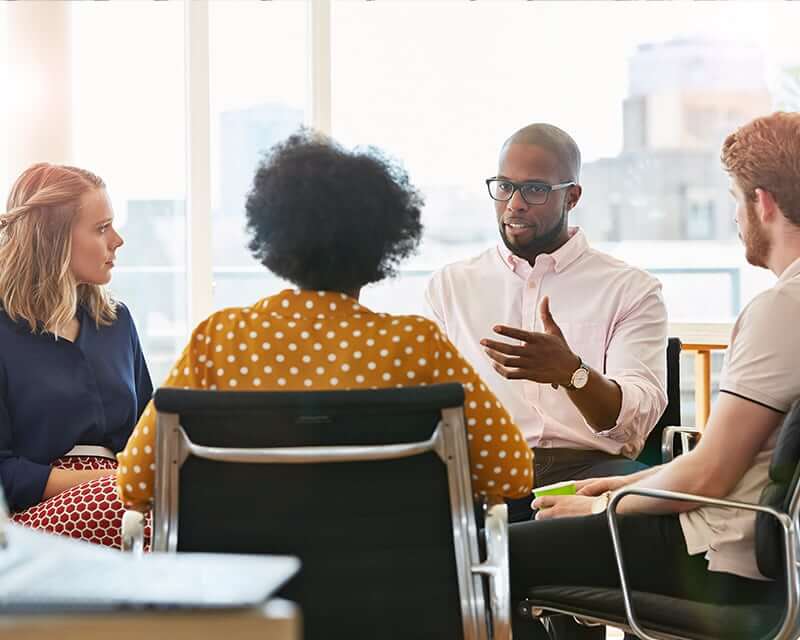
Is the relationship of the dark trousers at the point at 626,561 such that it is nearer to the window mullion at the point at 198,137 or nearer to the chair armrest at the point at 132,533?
the chair armrest at the point at 132,533

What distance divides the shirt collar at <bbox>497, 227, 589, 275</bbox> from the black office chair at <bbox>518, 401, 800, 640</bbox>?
0.98m

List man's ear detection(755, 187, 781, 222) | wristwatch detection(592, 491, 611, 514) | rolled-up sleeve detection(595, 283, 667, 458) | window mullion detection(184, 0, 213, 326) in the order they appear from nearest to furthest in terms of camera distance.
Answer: man's ear detection(755, 187, 781, 222), wristwatch detection(592, 491, 611, 514), rolled-up sleeve detection(595, 283, 667, 458), window mullion detection(184, 0, 213, 326)

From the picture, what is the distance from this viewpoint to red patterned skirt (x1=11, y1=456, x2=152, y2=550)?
2.25 metres

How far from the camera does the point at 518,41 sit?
4.86 metres

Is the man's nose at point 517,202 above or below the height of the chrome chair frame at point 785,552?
above

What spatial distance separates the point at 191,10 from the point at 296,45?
44 centimetres

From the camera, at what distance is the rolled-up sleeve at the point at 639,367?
2.62 meters

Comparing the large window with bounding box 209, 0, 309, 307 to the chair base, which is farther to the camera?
the large window with bounding box 209, 0, 309, 307

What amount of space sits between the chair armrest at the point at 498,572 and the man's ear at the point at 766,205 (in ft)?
2.40

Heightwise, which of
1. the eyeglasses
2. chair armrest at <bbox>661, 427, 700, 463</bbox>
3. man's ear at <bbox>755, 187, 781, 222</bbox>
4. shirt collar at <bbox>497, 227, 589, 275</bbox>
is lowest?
chair armrest at <bbox>661, 427, 700, 463</bbox>

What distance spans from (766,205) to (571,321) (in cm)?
86

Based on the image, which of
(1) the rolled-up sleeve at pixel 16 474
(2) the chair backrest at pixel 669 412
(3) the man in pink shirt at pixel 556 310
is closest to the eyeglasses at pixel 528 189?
(3) the man in pink shirt at pixel 556 310

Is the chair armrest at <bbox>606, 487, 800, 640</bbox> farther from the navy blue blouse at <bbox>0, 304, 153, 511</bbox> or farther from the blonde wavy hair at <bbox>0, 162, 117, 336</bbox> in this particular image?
the blonde wavy hair at <bbox>0, 162, 117, 336</bbox>

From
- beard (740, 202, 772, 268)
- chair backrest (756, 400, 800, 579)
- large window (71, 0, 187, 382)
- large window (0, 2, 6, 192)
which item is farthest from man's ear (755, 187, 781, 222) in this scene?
large window (0, 2, 6, 192)
